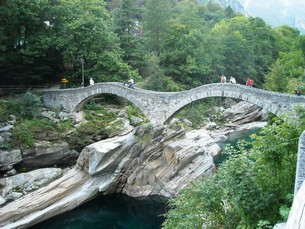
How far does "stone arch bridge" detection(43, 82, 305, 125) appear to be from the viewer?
62.6 ft

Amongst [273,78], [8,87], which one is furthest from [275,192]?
[273,78]

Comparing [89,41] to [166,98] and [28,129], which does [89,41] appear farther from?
[28,129]

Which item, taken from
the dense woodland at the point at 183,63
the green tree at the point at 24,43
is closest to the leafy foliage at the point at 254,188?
the dense woodland at the point at 183,63

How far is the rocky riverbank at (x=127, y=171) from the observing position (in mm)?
18016

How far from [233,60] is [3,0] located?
31318mm

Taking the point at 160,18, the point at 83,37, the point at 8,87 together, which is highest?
the point at 160,18

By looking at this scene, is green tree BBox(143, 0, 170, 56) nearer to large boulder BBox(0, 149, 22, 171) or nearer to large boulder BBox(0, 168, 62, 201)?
large boulder BBox(0, 149, 22, 171)

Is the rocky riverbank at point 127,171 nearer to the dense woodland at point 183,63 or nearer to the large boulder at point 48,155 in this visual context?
the large boulder at point 48,155

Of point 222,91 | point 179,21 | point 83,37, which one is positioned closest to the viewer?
point 222,91

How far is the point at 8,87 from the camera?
96.2 ft

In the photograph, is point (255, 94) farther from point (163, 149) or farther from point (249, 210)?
point (249, 210)

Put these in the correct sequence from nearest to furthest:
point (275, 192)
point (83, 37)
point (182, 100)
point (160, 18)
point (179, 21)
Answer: point (275, 192) → point (182, 100) → point (83, 37) → point (160, 18) → point (179, 21)

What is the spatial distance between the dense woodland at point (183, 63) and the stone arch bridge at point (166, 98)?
1779 millimetres

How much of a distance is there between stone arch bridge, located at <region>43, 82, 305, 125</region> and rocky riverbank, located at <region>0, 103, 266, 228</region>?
1.94 meters
